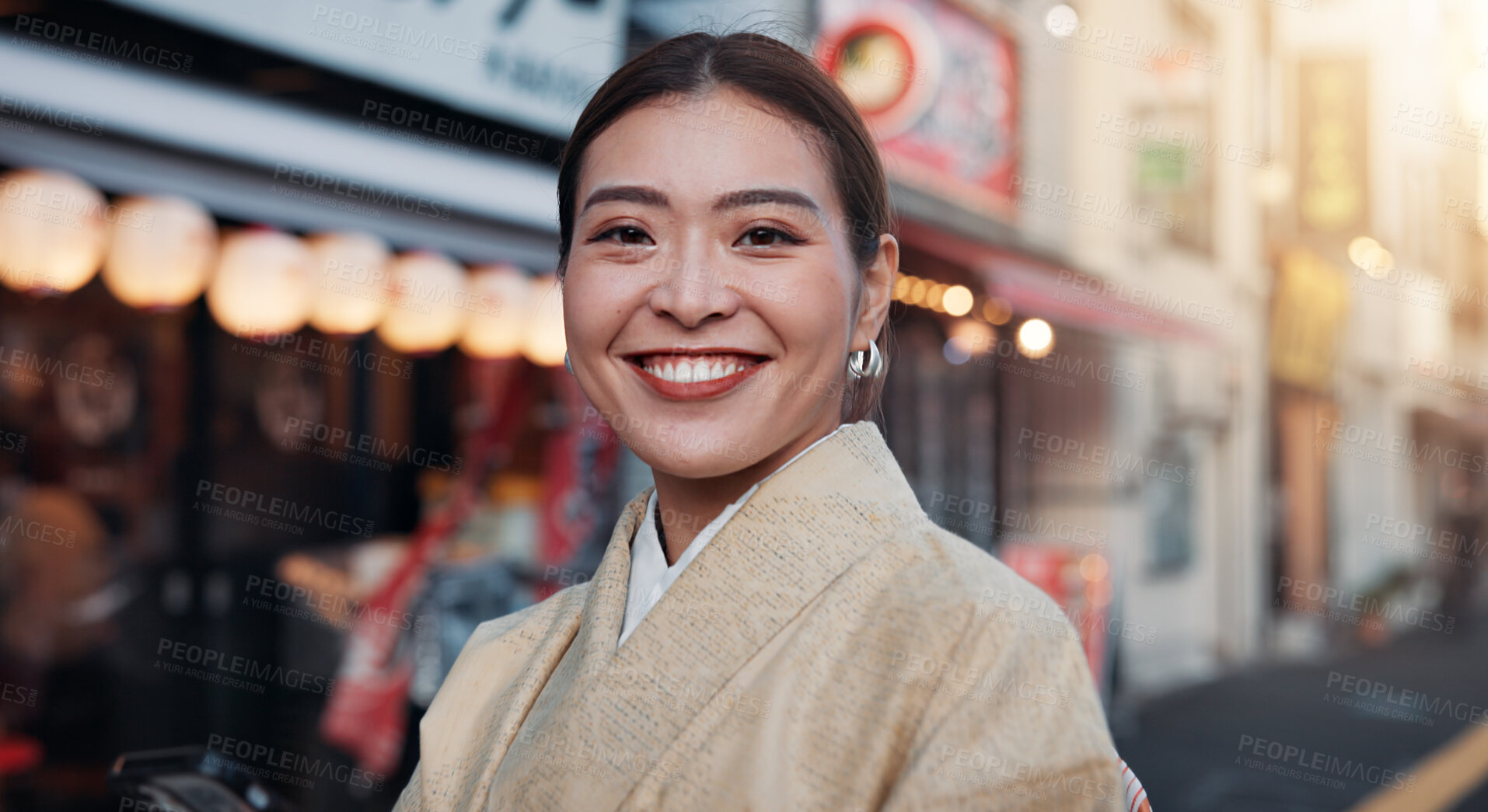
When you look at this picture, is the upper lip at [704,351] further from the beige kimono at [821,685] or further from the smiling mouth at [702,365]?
the beige kimono at [821,685]

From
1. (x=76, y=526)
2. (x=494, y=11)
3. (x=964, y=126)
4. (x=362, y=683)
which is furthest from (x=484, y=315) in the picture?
(x=964, y=126)

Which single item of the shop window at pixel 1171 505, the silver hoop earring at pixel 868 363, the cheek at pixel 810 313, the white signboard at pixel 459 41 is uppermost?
the white signboard at pixel 459 41

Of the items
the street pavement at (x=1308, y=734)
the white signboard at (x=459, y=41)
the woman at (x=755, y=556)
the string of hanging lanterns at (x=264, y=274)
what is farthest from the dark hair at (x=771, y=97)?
the street pavement at (x=1308, y=734)

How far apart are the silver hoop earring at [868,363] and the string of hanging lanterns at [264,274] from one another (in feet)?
8.90

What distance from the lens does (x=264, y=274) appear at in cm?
389

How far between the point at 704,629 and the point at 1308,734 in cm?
760

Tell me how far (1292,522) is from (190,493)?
1296 cm

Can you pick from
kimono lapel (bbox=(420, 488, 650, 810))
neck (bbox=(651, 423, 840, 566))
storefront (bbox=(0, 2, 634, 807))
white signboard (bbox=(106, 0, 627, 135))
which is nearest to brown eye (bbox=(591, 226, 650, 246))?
neck (bbox=(651, 423, 840, 566))

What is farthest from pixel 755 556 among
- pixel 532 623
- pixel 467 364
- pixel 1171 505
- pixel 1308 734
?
pixel 1171 505

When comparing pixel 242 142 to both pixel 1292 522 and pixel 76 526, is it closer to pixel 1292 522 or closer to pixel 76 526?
pixel 76 526

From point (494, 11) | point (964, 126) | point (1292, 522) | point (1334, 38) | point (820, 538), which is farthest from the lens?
point (1292, 522)

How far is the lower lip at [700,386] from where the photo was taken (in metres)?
1.16

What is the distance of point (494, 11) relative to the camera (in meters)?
4.11

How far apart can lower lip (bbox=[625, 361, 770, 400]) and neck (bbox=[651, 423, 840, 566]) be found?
11 centimetres
